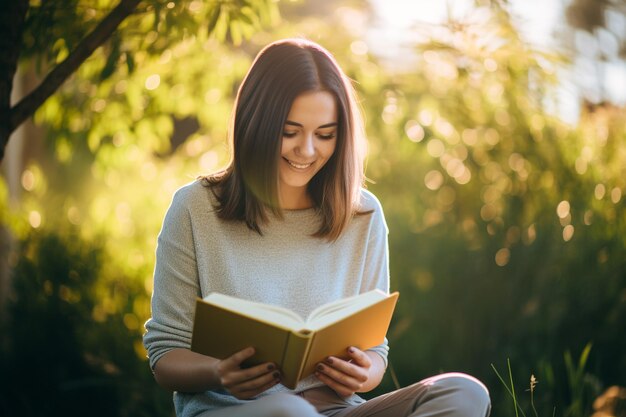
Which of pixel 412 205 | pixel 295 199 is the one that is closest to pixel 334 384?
pixel 295 199

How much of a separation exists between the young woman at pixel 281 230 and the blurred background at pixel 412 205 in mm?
689

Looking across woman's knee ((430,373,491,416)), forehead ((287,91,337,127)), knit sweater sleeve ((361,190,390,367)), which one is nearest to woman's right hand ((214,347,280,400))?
woman's knee ((430,373,491,416))

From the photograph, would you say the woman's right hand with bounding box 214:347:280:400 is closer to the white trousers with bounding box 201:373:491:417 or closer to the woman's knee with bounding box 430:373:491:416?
the white trousers with bounding box 201:373:491:417

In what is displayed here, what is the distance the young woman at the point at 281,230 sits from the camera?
7.06ft

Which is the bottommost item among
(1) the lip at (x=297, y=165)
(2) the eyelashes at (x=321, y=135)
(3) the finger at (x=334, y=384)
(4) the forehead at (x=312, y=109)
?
(3) the finger at (x=334, y=384)

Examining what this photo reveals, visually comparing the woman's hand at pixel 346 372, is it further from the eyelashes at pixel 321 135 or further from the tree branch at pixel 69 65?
the tree branch at pixel 69 65

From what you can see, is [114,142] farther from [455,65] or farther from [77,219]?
[455,65]

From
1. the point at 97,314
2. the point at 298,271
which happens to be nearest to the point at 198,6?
the point at 298,271

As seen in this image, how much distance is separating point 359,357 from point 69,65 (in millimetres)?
1384

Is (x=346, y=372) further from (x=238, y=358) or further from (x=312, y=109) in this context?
(x=312, y=109)

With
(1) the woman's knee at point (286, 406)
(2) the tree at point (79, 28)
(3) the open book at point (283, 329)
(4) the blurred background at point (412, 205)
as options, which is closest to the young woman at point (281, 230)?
(3) the open book at point (283, 329)

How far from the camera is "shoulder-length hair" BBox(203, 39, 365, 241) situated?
7.37ft

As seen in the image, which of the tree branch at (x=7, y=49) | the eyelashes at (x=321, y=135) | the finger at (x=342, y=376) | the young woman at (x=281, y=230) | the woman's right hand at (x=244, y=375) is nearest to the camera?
the woman's right hand at (x=244, y=375)

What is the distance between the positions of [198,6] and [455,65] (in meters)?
1.31
